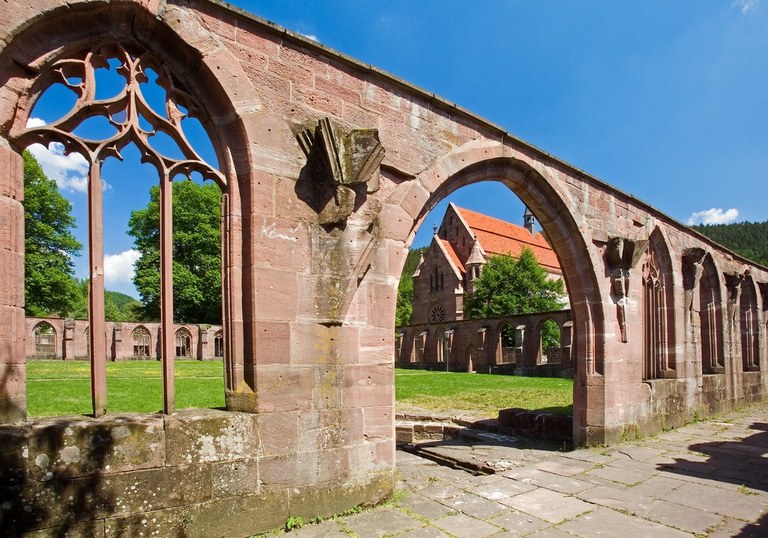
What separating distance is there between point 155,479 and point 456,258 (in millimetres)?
40582

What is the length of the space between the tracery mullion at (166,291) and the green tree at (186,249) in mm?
26849

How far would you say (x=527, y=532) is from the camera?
3.58 meters

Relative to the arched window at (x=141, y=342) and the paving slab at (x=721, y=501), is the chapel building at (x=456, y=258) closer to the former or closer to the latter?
the arched window at (x=141, y=342)

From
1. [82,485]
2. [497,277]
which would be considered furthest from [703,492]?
[497,277]

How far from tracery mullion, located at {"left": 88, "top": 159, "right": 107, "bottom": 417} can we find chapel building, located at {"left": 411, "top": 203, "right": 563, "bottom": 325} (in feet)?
121

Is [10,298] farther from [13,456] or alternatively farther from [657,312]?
[657,312]

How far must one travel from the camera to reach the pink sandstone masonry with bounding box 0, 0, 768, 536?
2848 mm

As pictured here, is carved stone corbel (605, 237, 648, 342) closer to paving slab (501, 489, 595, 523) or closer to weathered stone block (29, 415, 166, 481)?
paving slab (501, 489, 595, 523)

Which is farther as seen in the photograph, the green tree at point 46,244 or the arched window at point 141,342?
the arched window at point 141,342

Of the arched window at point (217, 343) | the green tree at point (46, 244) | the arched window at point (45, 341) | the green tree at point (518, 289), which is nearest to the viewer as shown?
the green tree at point (46, 244)

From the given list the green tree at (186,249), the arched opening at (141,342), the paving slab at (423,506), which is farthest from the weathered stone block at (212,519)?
the arched opening at (141,342)

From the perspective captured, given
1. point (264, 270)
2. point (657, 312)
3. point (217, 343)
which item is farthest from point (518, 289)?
point (264, 270)

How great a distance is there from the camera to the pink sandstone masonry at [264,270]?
285 centimetres

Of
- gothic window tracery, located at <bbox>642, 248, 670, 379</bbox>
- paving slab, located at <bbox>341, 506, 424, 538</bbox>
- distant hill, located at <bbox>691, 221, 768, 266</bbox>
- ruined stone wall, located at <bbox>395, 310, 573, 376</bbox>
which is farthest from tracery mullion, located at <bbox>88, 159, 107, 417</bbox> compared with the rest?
distant hill, located at <bbox>691, 221, 768, 266</bbox>
